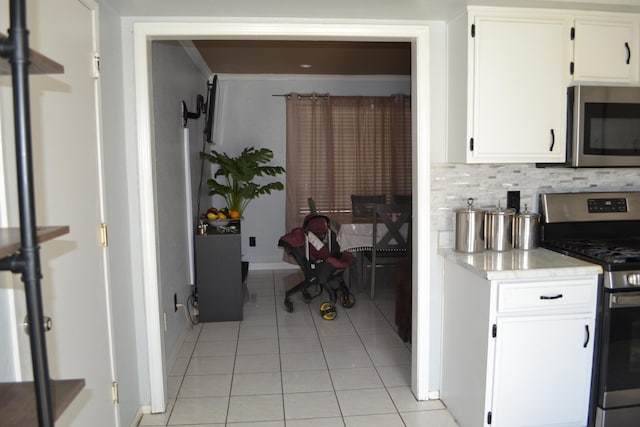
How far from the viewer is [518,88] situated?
2.56 metres

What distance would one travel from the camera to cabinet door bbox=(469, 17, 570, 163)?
8.29ft

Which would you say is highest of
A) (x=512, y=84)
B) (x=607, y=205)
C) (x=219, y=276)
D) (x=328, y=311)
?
(x=512, y=84)

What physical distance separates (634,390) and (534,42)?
177 cm

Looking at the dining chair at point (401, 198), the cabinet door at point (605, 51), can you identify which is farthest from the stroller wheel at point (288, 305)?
the cabinet door at point (605, 51)

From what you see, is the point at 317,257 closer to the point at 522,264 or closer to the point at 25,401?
the point at 522,264

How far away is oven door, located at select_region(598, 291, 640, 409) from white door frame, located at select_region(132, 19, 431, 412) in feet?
2.93

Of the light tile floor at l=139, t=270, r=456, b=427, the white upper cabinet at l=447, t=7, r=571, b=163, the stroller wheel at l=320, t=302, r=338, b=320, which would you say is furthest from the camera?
the stroller wheel at l=320, t=302, r=338, b=320

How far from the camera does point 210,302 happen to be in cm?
443

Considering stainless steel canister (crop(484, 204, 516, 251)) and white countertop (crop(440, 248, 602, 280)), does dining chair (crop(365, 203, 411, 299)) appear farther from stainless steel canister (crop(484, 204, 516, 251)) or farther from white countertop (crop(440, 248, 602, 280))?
white countertop (crop(440, 248, 602, 280))

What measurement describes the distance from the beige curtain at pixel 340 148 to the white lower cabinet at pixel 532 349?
4067 millimetres

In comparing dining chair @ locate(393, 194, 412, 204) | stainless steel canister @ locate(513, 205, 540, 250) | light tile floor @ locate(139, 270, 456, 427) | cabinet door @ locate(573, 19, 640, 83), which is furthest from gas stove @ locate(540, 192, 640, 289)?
dining chair @ locate(393, 194, 412, 204)

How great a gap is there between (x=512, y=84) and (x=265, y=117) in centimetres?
424

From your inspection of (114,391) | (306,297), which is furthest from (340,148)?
(114,391)

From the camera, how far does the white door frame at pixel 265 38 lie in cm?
263
